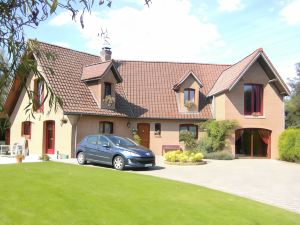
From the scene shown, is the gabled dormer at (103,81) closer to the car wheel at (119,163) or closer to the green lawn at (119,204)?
the car wheel at (119,163)

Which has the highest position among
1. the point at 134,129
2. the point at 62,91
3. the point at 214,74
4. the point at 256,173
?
the point at 214,74

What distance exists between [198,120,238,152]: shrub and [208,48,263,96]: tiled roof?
8.21ft

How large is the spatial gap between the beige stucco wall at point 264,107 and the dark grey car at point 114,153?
1108cm

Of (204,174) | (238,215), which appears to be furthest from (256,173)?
(238,215)

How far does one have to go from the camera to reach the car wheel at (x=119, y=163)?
58.0 feet

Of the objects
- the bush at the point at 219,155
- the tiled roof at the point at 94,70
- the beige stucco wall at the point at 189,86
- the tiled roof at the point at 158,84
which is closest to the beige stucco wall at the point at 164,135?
the tiled roof at the point at 158,84

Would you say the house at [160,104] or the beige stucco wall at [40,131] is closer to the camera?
the beige stucco wall at [40,131]

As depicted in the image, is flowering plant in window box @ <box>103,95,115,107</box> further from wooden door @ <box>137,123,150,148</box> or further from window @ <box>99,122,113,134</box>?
wooden door @ <box>137,123,150,148</box>

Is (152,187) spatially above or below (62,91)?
below

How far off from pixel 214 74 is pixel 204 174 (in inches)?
662

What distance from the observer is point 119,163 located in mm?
17828

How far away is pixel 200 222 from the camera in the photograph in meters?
8.46

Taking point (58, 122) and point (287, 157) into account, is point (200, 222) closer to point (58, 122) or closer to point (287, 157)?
point (58, 122)

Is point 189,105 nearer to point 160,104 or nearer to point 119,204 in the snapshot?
point 160,104
